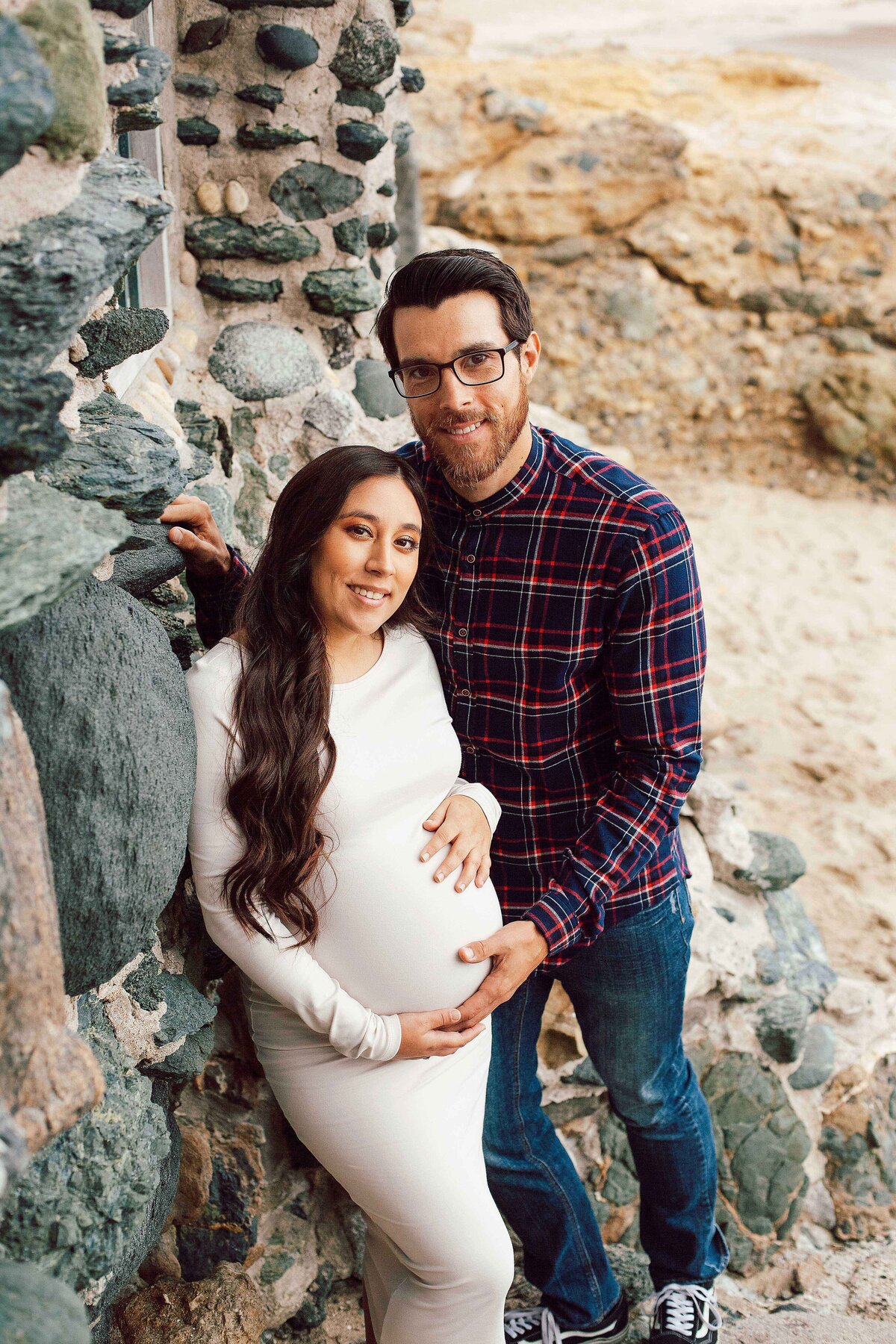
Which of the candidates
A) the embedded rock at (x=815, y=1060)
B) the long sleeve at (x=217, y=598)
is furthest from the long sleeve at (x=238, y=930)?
the embedded rock at (x=815, y=1060)

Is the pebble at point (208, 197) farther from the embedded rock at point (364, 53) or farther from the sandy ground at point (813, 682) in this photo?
the sandy ground at point (813, 682)

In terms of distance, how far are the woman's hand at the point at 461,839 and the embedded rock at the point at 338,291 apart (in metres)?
1.41

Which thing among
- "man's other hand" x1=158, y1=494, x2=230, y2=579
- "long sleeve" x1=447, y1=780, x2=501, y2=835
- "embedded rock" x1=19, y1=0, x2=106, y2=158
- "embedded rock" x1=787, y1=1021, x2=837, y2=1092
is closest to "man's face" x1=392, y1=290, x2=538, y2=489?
"man's other hand" x1=158, y1=494, x2=230, y2=579

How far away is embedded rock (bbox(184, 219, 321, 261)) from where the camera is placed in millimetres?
2572

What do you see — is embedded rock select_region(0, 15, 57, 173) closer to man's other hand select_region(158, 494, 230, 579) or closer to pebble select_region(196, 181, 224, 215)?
man's other hand select_region(158, 494, 230, 579)

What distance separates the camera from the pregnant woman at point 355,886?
64.8 inches

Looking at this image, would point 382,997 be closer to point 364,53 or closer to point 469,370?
point 469,370

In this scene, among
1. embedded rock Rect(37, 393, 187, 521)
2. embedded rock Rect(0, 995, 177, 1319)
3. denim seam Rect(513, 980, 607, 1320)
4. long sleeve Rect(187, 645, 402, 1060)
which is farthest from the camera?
denim seam Rect(513, 980, 607, 1320)

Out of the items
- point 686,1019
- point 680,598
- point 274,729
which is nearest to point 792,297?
point 686,1019

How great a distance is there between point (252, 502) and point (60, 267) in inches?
59.9

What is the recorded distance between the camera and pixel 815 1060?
301cm

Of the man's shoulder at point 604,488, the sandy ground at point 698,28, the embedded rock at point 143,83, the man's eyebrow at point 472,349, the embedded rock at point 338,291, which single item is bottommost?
the man's shoulder at point 604,488

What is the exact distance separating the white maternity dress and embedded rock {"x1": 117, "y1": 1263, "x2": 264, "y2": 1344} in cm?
43

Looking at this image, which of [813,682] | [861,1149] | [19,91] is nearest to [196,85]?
[19,91]
